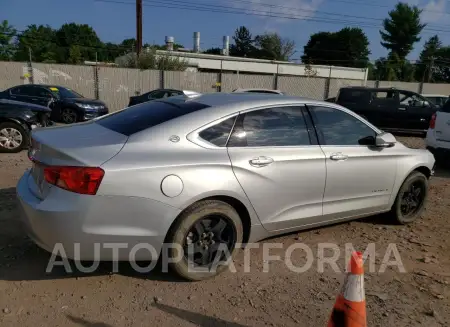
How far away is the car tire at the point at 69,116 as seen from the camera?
562 inches

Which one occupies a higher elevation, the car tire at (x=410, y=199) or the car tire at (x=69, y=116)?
the car tire at (x=410, y=199)

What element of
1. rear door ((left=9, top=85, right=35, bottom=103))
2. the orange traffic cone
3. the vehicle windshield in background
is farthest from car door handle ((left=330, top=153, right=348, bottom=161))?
rear door ((left=9, top=85, right=35, bottom=103))

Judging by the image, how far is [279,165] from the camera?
354 cm

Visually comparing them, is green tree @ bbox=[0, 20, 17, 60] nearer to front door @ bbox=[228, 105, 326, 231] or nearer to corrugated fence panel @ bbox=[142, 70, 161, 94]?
corrugated fence panel @ bbox=[142, 70, 161, 94]

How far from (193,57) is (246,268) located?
38443 millimetres

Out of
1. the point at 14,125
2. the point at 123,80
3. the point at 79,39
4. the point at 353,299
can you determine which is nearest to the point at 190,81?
the point at 123,80

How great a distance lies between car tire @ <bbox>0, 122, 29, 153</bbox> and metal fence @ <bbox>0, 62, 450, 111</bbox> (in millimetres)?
13411

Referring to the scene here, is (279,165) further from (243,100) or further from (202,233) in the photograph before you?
(202,233)

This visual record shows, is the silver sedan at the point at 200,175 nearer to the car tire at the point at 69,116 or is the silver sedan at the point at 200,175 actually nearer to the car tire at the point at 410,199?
the car tire at the point at 410,199

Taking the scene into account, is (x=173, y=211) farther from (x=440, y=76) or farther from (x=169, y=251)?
(x=440, y=76)

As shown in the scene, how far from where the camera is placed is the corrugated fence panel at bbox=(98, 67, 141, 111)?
21078 millimetres

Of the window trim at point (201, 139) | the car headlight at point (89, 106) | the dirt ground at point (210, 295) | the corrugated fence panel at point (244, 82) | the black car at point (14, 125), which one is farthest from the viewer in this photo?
the corrugated fence panel at point (244, 82)

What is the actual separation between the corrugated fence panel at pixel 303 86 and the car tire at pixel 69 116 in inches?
534

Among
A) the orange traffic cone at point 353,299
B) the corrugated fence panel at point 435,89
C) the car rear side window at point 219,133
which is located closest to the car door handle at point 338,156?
the car rear side window at point 219,133
